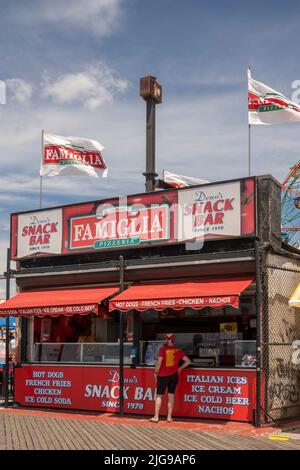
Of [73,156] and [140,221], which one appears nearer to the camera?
[140,221]

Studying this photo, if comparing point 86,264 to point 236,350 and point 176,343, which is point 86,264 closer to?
point 176,343

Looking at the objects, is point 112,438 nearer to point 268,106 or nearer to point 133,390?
point 133,390

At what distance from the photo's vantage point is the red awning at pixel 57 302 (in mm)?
14649

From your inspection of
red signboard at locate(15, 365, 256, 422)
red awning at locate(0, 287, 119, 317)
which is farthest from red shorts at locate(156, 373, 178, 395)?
red awning at locate(0, 287, 119, 317)

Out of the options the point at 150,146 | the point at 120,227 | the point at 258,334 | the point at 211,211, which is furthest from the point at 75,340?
the point at 258,334

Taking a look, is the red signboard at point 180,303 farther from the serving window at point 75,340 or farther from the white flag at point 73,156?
the white flag at point 73,156

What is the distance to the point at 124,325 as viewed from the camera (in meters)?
16.1

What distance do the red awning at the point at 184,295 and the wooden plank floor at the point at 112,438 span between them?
2.37 meters

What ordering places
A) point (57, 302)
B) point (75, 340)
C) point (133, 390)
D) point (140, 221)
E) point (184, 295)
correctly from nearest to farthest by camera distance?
point (184, 295) < point (133, 390) < point (57, 302) < point (140, 221) < point (75, 340)

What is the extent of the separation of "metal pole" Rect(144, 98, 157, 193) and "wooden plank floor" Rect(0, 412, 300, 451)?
647cm

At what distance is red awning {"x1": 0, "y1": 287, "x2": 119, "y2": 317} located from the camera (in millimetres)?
14649

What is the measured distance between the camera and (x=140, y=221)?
15508mm

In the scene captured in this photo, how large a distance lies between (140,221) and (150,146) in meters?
2.95

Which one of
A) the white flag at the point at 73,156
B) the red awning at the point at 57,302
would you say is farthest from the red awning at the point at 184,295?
the white flag at the point at 73,156
